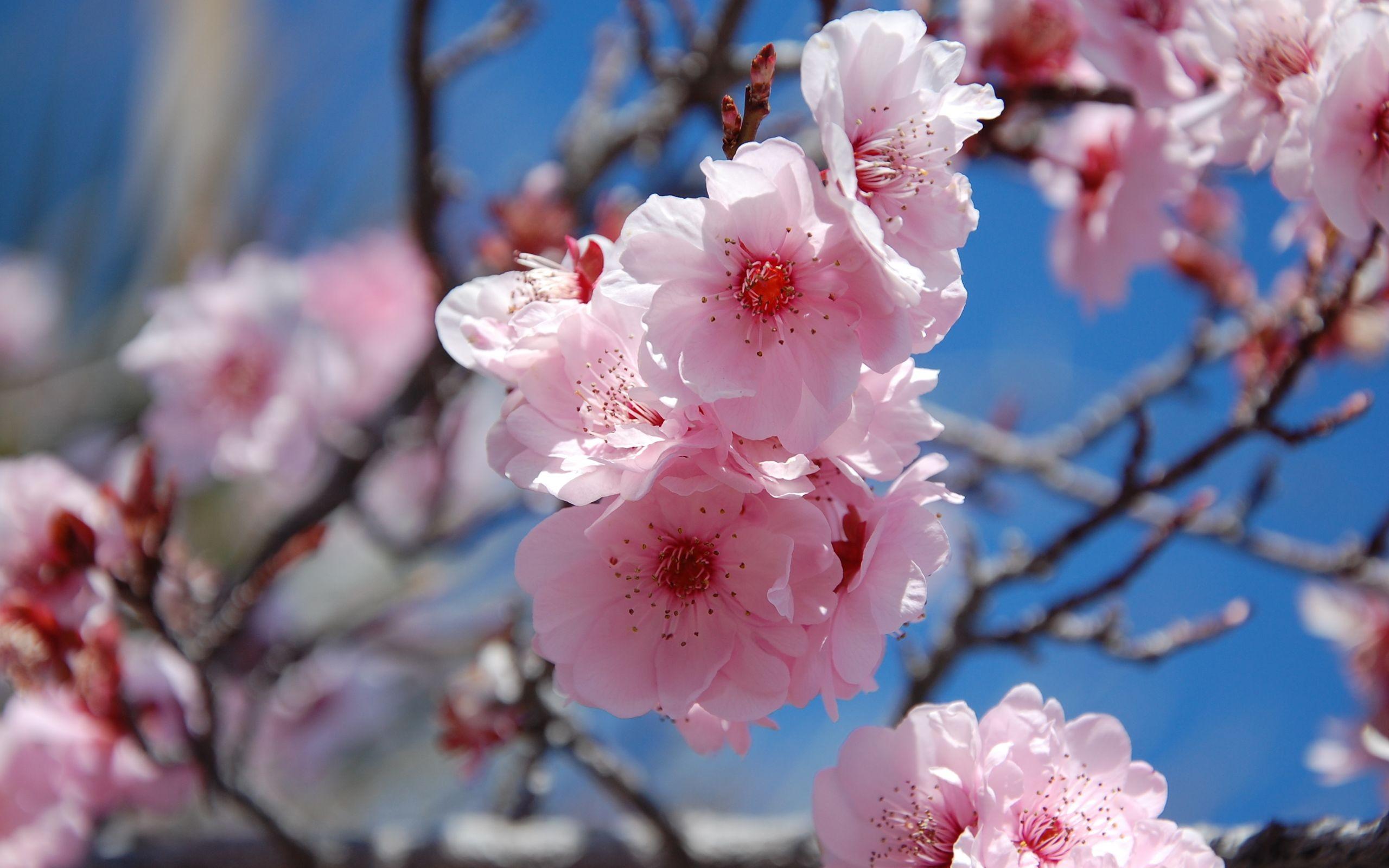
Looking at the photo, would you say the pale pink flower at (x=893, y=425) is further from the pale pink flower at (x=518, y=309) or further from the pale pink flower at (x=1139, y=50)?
the pale pink flower at (x=1139, y=50)

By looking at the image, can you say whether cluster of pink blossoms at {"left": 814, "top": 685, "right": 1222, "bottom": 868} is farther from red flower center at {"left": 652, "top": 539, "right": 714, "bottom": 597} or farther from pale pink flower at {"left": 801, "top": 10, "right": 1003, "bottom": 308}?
pale pink flower at {"left": 801, "top": 10, "right": 1003, "bottom": 308}

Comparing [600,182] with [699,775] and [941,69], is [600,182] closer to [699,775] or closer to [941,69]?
[941,69]

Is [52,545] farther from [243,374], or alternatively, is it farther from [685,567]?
[685,567]

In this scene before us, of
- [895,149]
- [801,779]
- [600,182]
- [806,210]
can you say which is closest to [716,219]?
[806,210]

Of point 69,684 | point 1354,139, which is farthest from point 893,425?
point 69,684

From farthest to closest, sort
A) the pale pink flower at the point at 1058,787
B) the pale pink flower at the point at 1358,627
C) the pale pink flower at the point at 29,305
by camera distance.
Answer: the pale pink flower at the point at 29,305, the pale pink flower at the point at 1358,627, the pale pink flower at the point at 1058,787

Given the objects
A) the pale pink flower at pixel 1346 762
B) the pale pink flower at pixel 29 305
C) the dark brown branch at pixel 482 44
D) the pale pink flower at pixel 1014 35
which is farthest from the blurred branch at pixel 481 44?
the pale pink flower at pixel 29 305

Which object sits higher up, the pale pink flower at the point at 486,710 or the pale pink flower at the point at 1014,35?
the pale pink flower at the point at 1014,35
